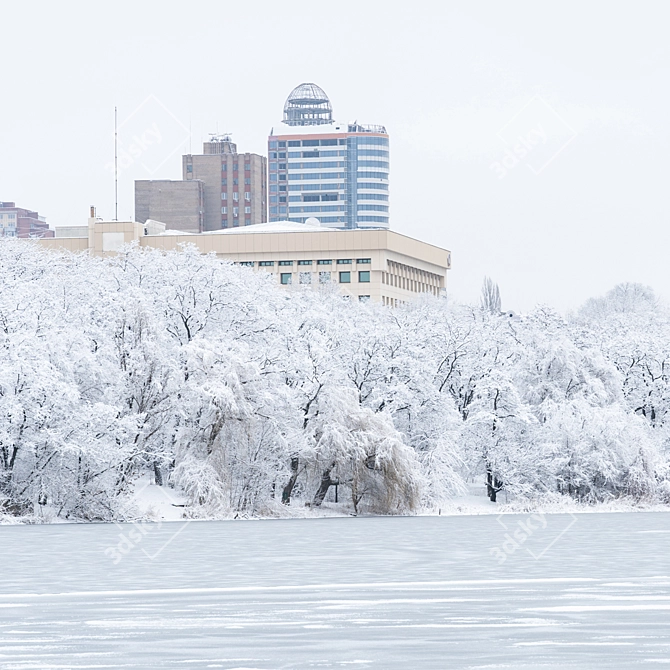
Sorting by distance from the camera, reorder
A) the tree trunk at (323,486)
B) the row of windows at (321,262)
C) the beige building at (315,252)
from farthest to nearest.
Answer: the row of windows at (321,262)
the beige building at (315,252)
the tree trunk at (323,486)

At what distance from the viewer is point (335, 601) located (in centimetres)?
2650

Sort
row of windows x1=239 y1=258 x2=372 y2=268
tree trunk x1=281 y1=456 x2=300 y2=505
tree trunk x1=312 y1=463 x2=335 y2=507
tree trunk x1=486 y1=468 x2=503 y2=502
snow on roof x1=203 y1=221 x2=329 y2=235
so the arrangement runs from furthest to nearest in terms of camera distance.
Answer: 1. snow on roof x1=203 y1=221 x2=329 y2=235
2. row of windows x1=239 y1=258 x2=372 y2=268
3. tree trunk x1=486 y1=468 x2=503 y2=502
4. tree trunk x1=312 y1=463 x2=335 y2=507
5. tree trunk x1=281 y1=456 x2=300 y2=505

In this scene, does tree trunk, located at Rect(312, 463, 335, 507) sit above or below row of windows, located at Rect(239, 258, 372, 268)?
below

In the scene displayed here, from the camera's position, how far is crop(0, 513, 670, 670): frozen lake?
18.9 meters

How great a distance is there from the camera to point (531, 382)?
81.8 metres

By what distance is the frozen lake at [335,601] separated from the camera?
18906mm

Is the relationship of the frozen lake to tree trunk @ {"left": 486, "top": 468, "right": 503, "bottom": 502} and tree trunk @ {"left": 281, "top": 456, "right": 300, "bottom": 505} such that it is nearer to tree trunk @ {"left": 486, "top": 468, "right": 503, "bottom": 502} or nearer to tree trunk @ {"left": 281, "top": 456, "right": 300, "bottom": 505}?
tree trunk @ {"left": 281, "top": 456, "right": 300, "bottom": 505}

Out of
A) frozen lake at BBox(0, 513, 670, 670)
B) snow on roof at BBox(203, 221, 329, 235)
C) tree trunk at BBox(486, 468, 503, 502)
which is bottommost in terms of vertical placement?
tree trunk at BBox(486, 468, 503, 502)

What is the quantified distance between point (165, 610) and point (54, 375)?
125 feet

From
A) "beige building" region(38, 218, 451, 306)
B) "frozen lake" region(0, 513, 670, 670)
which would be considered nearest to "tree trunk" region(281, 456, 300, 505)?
"frozen lake" region(0, 513, 670, 670)

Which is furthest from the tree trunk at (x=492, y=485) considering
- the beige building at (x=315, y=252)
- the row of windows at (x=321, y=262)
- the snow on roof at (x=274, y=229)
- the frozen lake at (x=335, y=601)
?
the snow on roof at (x=274, y=229)

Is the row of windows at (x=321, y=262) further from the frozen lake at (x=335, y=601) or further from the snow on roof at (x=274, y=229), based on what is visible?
the frozen lake at (x=335, y=601)

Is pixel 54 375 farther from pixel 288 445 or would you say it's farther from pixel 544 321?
pixel 544 321

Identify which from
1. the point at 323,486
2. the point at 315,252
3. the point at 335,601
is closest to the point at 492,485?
the point at 323,486
